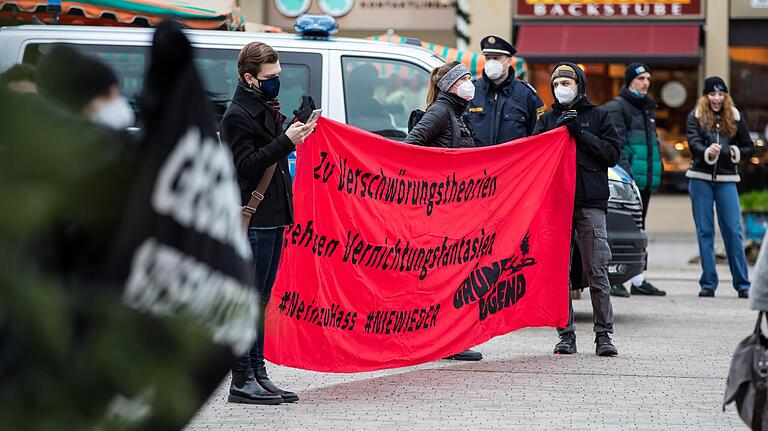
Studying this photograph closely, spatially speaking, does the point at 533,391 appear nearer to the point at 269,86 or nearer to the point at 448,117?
the point at 448,117

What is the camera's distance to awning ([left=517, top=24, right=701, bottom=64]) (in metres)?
18.6

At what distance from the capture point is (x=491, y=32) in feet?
63.8

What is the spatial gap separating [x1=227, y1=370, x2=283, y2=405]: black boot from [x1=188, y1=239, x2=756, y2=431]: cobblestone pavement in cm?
7

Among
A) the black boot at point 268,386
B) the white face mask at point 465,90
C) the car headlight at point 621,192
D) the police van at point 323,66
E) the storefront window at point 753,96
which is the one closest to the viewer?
the black boot at point 268,386

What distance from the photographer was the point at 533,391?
6.68 meters

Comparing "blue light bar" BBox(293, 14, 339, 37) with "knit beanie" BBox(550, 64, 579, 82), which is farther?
"blue light bar" BBox(293, 14, 339, 37)

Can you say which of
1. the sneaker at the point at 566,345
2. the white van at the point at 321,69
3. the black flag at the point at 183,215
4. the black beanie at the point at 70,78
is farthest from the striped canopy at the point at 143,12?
the black beanie at the point at 70,78

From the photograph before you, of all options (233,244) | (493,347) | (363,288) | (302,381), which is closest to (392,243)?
(363,288)

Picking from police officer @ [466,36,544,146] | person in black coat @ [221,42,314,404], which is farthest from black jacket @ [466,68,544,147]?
person in black coat @ [221,42,314,404]

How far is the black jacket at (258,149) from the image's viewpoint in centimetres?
598

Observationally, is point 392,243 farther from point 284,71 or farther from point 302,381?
point 284,71

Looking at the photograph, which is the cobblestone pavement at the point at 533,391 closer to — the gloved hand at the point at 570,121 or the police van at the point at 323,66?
the gloved hand at the point at 570,121

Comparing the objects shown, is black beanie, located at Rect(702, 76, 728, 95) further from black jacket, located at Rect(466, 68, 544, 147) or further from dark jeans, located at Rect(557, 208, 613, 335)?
dark jeans, located at Rect(557, 208, 613, 335)

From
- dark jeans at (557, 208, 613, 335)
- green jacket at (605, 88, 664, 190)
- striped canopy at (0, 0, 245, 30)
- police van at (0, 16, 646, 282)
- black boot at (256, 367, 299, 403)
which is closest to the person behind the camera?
black boot at (256, 367, 299, 403)
